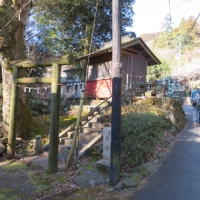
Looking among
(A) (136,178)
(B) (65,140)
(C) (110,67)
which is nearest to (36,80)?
(B) (65,140)

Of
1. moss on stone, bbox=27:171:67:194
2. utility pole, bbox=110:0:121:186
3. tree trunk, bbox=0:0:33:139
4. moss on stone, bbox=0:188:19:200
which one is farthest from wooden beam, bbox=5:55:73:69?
moss on stone, bbox=0:188:19:200

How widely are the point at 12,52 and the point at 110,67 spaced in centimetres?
693

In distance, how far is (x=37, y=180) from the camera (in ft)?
14.7

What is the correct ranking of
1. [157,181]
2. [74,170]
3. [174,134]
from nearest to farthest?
[157,181], [74,170], [174,134]

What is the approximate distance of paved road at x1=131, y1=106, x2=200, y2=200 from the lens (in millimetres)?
3262

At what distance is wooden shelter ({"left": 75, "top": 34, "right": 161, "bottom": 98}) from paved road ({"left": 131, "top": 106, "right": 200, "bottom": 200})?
23.7ft

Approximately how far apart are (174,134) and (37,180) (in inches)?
227

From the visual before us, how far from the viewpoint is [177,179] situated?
12.4ft

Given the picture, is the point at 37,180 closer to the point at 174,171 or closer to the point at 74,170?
the point at 74,170

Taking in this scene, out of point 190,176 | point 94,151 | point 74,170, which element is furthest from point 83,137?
point 190,176

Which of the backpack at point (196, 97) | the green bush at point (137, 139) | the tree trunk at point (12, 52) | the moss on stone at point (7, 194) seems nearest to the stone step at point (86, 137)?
the green bush at point (137, 139)

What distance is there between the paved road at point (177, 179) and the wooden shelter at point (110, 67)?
7209mm

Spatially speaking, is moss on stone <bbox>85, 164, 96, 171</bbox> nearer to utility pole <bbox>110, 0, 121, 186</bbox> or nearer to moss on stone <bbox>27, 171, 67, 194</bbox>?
moss on stone <bbox>27, 171, 67, 194</bbox>

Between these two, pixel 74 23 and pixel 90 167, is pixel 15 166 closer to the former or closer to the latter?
pixel 90 167
